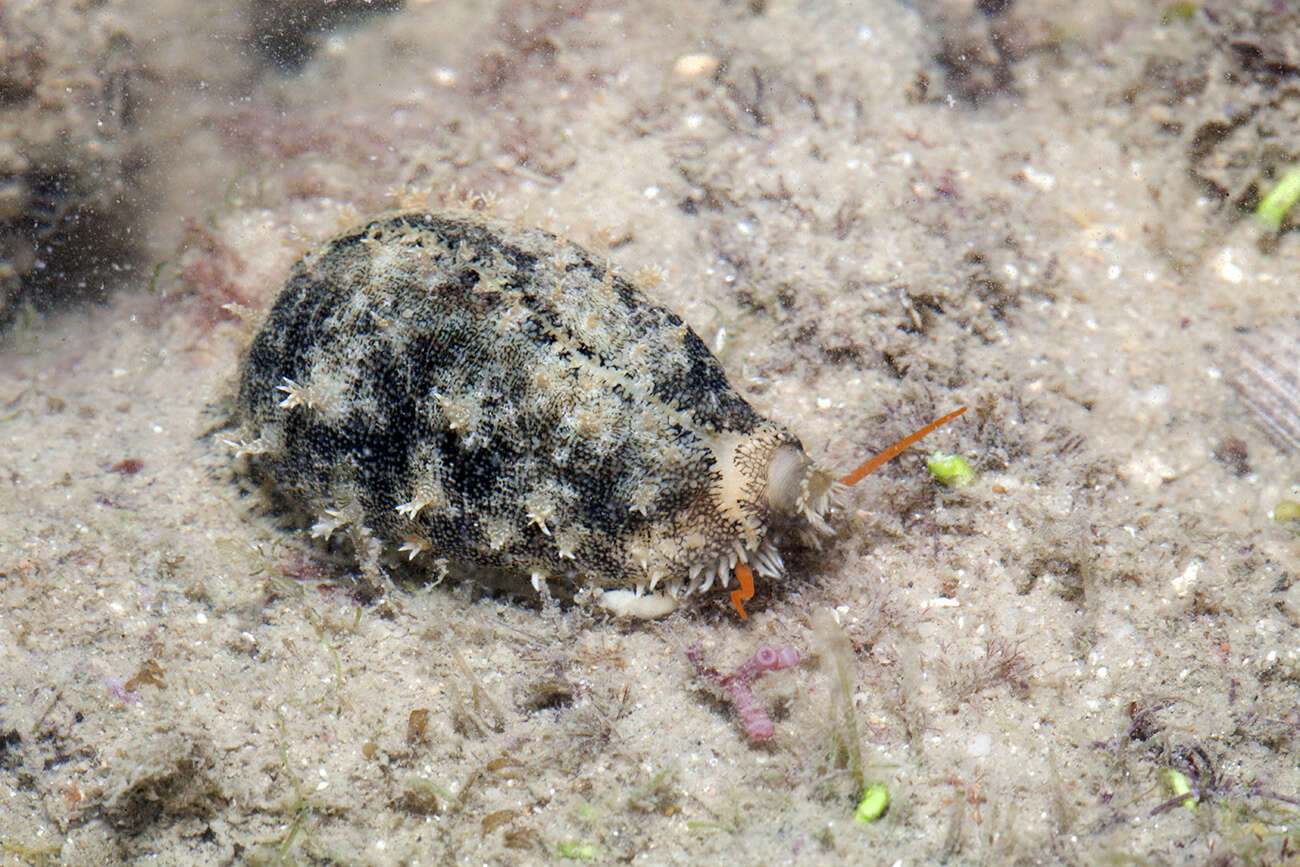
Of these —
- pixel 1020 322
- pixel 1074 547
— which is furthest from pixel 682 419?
pixel 1020 322

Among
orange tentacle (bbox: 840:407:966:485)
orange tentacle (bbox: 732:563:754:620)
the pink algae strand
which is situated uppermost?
orange tentacle (bbox: 840:407:966:485)

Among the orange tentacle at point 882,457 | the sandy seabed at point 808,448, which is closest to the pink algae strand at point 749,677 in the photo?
the sandy seabed at point 808,448

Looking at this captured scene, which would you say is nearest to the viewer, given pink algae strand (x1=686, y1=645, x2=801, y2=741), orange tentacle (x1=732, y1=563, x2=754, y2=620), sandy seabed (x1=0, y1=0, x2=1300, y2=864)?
sandy seabed (x1=0, y1=0, x2=1300, y2=864)

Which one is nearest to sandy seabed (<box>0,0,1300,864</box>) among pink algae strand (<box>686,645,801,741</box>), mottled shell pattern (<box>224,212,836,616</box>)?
pink algae strand (<box>686,645,801,741</box>)

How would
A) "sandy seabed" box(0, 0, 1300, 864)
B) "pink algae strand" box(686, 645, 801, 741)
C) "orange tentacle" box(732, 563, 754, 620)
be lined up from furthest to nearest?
"orange tentacle" box(732, 563, 754, 620), "pink algae strand" box(686, 645, 801, 741), "sandy seabed" box(0, 0, 1300, 864)

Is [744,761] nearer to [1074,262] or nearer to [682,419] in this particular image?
[682,419]

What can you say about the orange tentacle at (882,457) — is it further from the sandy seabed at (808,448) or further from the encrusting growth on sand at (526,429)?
the sandy seabed at (808,448)

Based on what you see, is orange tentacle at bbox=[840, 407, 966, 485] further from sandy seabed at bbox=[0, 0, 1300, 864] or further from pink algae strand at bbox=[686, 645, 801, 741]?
pink algae strand at bbox=[686, 645, 801, 741]

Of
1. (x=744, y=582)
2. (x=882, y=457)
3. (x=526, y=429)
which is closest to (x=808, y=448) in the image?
(x=882, y=457)
